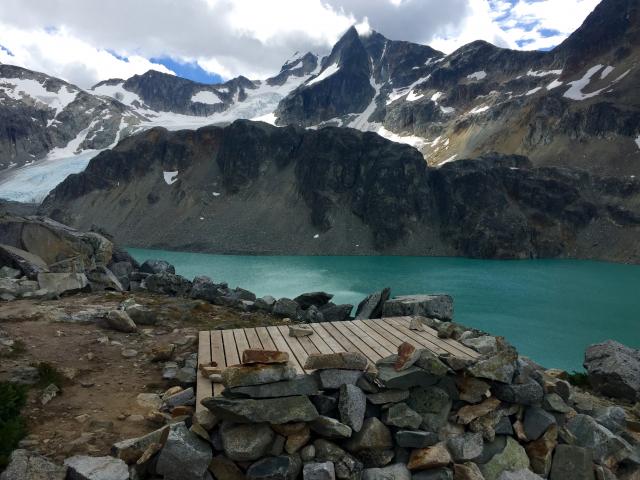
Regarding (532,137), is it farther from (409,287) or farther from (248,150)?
(409,287)

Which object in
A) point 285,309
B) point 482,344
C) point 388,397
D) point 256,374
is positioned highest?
point 256,374

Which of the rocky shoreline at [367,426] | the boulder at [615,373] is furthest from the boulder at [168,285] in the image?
the boulder at [615,373]

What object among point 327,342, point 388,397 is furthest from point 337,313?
point 388,397

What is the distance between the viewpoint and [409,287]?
50.3 meters

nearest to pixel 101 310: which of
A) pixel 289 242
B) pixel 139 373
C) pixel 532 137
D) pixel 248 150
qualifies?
pixel 139 373

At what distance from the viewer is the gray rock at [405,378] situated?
6551 millimetres

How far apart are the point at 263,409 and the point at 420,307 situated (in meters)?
9.78

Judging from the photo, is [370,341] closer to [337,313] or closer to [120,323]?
[120,323]

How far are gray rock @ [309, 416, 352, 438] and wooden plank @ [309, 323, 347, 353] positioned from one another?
2154 millimetres

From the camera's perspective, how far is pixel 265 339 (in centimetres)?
912

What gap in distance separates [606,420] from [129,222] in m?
121

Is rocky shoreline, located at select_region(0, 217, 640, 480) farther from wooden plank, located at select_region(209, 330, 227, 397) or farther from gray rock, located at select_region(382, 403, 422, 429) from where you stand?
wooden plank, located at select_region(209, 330, 227, 397)

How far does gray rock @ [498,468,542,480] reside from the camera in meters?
6.42

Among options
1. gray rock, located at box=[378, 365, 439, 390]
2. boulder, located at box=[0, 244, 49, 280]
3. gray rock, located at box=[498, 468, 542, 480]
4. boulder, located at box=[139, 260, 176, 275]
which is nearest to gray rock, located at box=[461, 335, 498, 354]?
gray rock, located at box=[378, 365, 439, 390]
